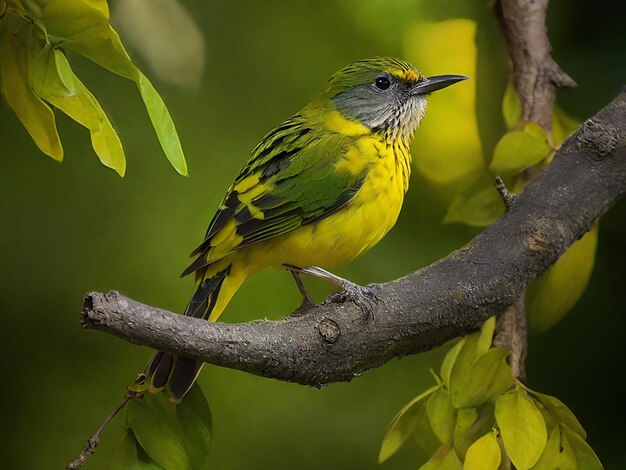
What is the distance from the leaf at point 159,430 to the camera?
0.85 m

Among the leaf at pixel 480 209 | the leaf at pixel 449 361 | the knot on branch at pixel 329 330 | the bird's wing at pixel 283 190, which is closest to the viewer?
the knot on branch at pixel 329 330

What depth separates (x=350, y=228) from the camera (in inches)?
38.9

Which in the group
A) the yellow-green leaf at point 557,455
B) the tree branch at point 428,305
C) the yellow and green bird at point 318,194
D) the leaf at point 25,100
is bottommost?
the yellow-green leaf at point 557,455

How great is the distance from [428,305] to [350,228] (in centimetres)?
12

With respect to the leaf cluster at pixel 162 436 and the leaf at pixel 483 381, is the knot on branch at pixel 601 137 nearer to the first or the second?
the leaf at pixel 483 381

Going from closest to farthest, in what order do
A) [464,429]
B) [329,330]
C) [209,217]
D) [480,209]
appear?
[329,330], [464,429], [480,209], [209,217]

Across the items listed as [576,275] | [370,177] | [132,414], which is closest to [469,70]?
[576,275]

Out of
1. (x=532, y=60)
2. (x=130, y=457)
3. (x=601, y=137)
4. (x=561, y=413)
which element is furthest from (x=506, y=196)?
(x=130, y=457)

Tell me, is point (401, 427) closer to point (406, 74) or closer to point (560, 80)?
point (406, 74)

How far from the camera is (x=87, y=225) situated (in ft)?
4.37

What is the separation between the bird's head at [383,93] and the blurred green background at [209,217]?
0.96ft

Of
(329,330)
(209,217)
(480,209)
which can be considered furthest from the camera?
(209,217)

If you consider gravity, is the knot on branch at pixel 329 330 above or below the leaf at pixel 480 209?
above

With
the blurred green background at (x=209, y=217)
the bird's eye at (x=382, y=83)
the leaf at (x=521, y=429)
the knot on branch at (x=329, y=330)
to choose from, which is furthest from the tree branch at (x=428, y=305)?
the blurred green background at (x=209, y=217)
